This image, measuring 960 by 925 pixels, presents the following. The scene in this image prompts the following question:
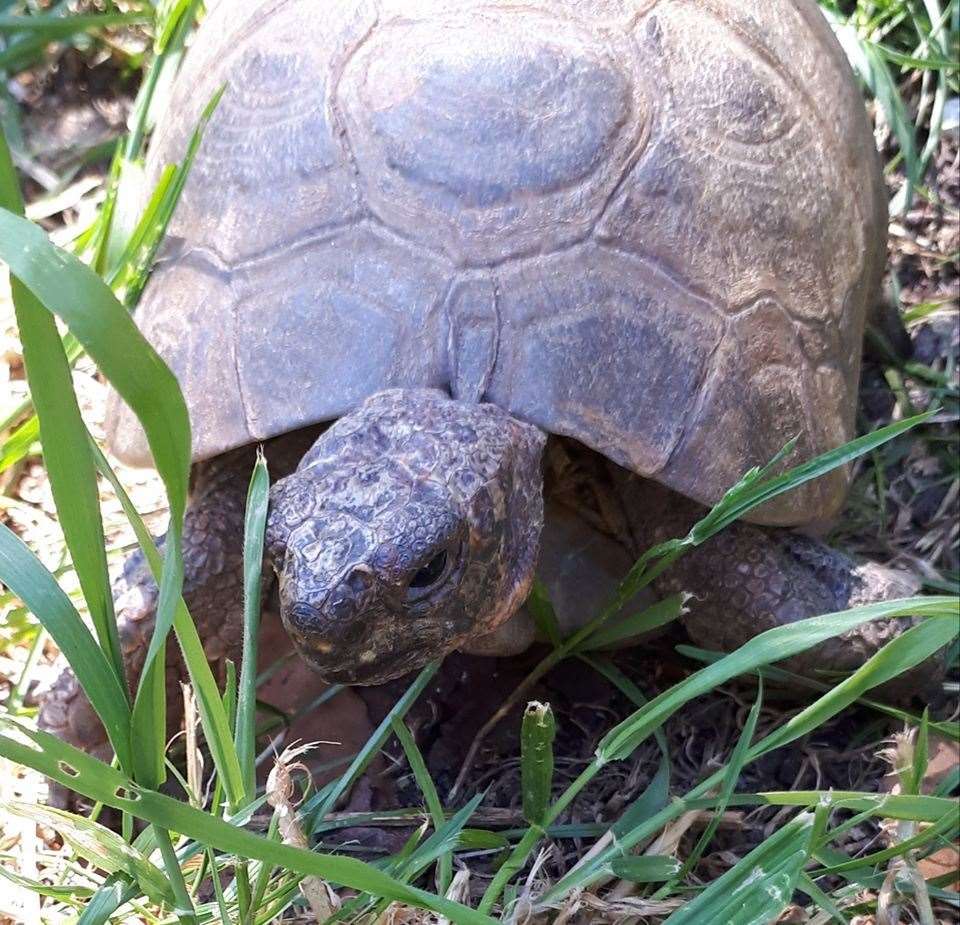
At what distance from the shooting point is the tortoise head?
5.64 ft

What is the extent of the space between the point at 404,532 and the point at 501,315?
53cm

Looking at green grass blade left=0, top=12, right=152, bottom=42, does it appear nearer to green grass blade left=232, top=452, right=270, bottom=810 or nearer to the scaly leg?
the scaly leg

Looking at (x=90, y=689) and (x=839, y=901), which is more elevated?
(x=90, y=689)

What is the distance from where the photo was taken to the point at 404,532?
5.70 feet

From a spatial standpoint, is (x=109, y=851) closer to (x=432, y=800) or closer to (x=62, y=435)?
(x=432, y=800)

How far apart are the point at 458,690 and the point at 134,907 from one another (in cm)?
88

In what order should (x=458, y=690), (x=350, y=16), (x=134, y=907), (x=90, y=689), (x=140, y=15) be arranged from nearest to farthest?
(x=90, y=689), (x=134, y=907), (x=350, y=16), (x=458, y=690), (x=140, y=15)

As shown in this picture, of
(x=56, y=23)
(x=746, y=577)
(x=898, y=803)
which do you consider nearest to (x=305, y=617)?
(x=898, y=803)

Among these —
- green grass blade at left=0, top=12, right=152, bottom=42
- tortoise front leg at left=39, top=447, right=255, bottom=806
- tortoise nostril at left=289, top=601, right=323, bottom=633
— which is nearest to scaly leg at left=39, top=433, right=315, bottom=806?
tortoise front leg at left=39, top=447, right=255, bottom=806

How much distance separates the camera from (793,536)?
8.46 ft

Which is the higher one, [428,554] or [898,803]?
[428,554]

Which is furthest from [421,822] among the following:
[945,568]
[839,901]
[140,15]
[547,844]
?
[140,15]

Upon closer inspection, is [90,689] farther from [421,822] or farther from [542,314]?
[542,314]

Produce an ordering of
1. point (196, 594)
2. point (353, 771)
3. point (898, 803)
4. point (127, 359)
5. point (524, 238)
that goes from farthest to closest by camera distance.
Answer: point (196, 594)
point (524, 238)
point (353, 771)
point (898, 803)
point (127, 359)
